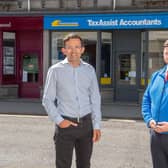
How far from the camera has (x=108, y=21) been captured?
61.4ft

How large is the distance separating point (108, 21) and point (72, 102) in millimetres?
14751

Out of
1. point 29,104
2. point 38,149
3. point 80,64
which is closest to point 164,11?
point 29,104

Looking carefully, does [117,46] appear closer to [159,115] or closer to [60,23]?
[60,23]

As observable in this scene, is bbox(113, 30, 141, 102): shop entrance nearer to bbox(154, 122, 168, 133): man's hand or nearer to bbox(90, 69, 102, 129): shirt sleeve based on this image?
bbox(90, 69, 102, 129): shirt sleeve

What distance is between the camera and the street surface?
24.0 ft

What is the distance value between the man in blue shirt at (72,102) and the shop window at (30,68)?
16.9 meters

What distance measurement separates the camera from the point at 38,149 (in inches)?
332

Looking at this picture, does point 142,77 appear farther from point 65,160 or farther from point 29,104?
point 65,160

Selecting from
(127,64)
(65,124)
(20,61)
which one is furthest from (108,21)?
(65,124)

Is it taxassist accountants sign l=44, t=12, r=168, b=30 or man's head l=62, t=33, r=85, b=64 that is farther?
taxassist accountants sign l=44, t=12, r=168, b=30

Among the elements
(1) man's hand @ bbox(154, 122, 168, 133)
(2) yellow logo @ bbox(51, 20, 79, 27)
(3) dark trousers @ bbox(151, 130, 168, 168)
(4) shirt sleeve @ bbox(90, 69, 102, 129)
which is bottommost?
(3) dark trousers @ bbox(151, 130, 168, 168)

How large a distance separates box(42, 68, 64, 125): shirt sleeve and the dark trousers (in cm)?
89

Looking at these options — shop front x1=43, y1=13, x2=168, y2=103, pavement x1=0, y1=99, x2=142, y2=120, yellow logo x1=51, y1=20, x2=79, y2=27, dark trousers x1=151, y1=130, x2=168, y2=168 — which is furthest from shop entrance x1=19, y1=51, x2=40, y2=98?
dark trousers x1=151, y1=130, x2=168, y2=168

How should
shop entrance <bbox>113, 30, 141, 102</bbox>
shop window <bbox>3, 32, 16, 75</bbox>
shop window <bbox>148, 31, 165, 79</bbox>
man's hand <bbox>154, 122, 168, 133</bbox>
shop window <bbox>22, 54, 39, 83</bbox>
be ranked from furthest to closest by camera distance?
shop window <bbox>22, 54, 39, 83</bbox> < shop window <bbox>3, 32, 16, 75</bbox> < shop entrance <bbox>113, 30, 141, 102</bbox> < shop window <bbox>148, 31, 165, 79</bbox> < man's hand <bbox>154, 122, 168, 133</bbox>
